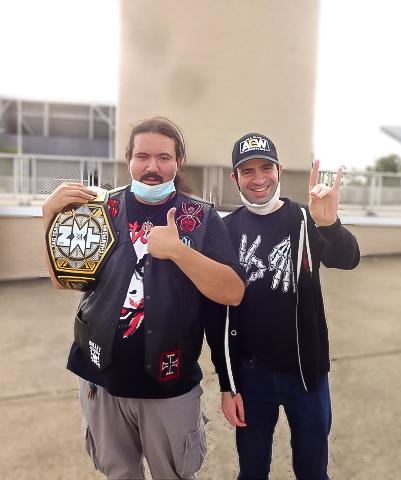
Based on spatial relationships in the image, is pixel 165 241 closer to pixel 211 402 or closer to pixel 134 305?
pixel 134 305

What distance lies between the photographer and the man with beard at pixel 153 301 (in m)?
1.25

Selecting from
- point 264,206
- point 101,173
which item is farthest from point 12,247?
point 264,206

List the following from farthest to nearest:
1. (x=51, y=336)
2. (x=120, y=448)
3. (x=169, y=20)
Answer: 1. (x=169, y=20)
2. (x=51, y=336)
3. (x=120, y=448)

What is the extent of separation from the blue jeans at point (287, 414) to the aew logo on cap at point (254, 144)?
780 millimetres

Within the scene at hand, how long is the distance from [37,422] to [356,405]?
2144mm

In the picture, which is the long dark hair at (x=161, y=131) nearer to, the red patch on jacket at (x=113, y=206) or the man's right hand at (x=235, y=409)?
the red patch on jacket at (x=113, y=206)

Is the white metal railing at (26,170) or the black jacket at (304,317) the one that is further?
the white metal railing at (26,170)

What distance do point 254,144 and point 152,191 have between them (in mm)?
413

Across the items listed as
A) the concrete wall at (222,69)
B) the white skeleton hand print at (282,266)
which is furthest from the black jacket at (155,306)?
the concrete wall at (222,69)

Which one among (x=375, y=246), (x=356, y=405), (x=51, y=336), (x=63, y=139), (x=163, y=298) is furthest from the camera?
(x=63, y=139)

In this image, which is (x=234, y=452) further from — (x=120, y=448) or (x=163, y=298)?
(x=163, y=298)

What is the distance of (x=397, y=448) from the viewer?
2270 mm

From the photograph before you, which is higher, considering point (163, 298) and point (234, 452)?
point (163, 298)

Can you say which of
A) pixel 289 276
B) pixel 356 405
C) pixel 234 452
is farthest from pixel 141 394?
pixel 356 405
